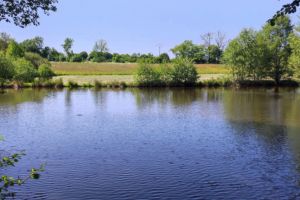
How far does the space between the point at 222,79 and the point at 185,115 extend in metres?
49.7

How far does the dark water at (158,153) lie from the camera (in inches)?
627

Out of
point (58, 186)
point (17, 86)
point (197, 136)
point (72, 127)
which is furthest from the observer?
point (17, 86)

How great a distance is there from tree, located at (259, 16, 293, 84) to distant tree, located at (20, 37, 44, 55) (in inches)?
3383

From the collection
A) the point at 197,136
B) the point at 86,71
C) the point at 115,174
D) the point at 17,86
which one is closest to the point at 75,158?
the point at 115,174

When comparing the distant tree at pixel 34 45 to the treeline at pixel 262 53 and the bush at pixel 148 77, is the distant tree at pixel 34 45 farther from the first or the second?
the treeline at pixel 262 53

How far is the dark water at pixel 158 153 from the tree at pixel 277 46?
45719 mm

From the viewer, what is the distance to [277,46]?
84.1 m

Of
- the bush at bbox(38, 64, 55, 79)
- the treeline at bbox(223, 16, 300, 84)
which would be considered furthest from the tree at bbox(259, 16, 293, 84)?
the bush at bbox(38, 64, 55, 79)

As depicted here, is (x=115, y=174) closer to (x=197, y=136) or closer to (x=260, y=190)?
(x=260, y=190)

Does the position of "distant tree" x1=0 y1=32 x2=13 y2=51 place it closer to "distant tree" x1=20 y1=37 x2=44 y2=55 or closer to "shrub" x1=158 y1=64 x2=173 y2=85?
"distant tree" x1=20 y1=37 x2=44 y2=55

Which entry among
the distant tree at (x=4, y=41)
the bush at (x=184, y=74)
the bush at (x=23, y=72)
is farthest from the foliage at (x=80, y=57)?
the bush at (x=184, y=74)

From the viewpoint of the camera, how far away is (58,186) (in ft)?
53.8

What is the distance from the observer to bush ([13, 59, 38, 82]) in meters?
76.9

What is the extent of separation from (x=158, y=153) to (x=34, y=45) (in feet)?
435
